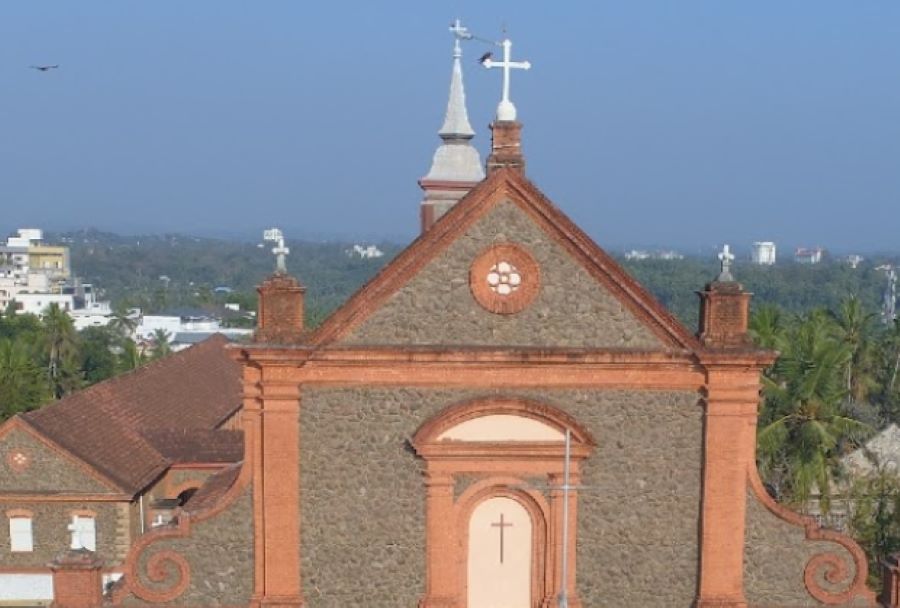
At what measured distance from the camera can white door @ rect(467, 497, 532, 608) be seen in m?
14.4

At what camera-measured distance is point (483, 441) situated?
14180 mm

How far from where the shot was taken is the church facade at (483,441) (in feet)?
46.0

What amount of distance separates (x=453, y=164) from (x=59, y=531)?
14.2 metres

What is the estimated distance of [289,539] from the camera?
1407cm

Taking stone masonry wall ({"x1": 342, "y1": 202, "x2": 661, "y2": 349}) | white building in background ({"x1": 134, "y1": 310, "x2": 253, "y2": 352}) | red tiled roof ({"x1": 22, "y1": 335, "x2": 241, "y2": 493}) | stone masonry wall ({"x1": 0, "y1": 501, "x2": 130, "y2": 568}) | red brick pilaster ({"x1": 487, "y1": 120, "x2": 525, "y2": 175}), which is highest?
white building in background ({"x1": 134, "y1": 310, "x2": 253, "y2": 352})

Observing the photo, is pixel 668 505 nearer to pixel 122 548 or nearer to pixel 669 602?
pixel 669 602

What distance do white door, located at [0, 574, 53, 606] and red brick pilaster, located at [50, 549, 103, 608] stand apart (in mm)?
12482

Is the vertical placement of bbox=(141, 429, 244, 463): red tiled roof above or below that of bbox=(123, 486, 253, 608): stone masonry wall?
above

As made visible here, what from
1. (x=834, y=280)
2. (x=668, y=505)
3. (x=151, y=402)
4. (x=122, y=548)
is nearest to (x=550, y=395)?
(x=668, y=505)

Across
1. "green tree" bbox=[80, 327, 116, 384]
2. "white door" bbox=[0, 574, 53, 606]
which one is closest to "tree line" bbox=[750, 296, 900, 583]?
"white door" bbox=[0, 574, 53, 606]

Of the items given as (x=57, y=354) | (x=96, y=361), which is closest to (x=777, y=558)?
(x=57, y=354)

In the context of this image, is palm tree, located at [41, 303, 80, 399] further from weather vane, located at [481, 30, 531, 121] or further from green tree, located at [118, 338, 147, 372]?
weather vane, located at [481, 30, 531, 121]

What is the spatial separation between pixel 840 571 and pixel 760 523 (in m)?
1.48

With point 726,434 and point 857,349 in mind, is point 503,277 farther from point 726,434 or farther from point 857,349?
point 857,349
